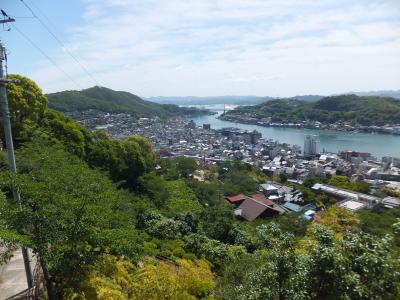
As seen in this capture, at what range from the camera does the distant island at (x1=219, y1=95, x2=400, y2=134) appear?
77188mm

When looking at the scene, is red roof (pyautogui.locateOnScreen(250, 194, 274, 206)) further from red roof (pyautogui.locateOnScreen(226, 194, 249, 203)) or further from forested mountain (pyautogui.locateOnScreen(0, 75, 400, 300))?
forested mountain (pyautogui.locateOnScreen(0, 75, 400, 300))

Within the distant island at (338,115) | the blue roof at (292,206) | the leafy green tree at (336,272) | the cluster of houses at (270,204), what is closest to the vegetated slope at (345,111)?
the distant island at (338,115)

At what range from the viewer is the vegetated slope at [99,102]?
3250 inches

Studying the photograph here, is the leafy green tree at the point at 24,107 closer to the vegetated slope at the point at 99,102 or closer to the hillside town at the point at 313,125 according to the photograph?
the vegetated slope at the point at 99,102

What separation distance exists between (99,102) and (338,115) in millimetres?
59880

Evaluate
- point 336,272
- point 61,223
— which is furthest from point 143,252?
point 336,272

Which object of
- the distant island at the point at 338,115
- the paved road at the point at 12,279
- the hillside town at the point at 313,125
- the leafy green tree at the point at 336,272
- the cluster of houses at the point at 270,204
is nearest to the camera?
the leafy green tree at the point at 336,272

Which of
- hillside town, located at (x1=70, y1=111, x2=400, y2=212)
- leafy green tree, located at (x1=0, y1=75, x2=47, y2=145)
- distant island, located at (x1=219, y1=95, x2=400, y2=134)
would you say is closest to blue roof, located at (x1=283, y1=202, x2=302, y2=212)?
hillside town, located at (x1=70, y1=111, x2=400, y2=212)

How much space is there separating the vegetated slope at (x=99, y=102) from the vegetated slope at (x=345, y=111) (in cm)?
3473

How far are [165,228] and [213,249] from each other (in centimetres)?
188

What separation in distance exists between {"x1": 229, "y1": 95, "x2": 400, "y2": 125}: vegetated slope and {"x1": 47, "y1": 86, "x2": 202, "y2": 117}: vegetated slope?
3473 centimetres

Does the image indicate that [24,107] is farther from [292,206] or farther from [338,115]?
[338,115]

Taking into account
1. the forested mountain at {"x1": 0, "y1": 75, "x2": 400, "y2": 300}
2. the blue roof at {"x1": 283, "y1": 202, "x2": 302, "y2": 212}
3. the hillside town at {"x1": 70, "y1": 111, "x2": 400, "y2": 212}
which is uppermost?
the forested mountain at {"x1": 0, "y1": 75, "x2": 400, "y2": 300}

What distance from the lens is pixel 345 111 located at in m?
88.0
